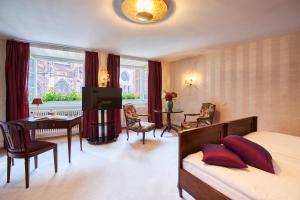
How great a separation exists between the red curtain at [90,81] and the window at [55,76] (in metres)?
0.36

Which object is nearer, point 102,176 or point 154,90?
point 102,176

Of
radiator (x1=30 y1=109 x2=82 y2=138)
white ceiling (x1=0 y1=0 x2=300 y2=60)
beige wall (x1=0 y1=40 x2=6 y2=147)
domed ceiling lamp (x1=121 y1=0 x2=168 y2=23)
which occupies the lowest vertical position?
radiator (x1=30 y1=109 x2=82 y2=138)

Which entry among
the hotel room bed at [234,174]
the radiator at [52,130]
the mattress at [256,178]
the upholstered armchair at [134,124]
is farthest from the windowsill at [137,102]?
the mattress at [256,178]

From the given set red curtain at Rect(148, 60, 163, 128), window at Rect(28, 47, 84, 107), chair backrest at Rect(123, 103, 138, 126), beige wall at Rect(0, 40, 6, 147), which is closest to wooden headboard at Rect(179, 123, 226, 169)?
chair backrest at Rect(123, 103, 138, 126)

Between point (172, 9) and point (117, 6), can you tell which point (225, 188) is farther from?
A: point (117, 6)

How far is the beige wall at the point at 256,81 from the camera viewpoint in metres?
3.31

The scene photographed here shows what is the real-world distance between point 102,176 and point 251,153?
198 centimetres

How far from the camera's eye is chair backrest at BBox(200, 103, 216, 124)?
4.39m

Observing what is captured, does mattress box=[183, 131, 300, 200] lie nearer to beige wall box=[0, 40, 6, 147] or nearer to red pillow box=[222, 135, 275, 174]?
red pillow box=[222, 135, 275, 174]

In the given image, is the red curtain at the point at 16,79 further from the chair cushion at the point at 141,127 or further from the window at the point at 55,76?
the chair cushion at the point at 141,127

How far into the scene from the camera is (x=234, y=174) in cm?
143

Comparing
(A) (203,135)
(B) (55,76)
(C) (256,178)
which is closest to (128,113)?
(B) (55,76)

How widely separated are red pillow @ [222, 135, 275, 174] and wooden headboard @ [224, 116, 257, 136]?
53 centimetres

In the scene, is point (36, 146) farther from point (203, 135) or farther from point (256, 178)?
point (256, 178)
